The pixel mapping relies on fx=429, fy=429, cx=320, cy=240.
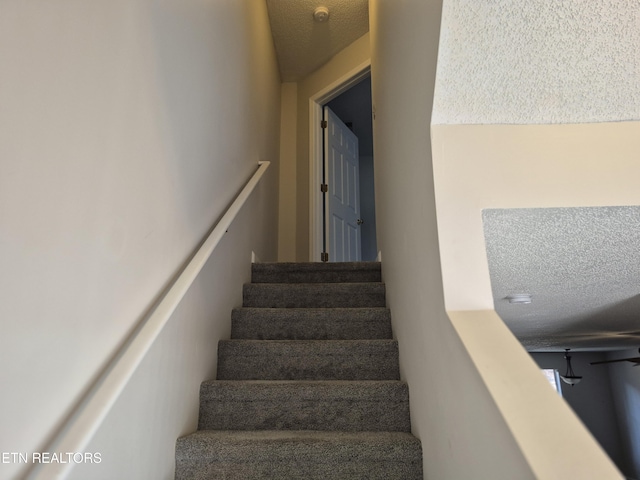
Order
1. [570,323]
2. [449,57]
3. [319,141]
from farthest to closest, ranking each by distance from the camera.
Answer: [319,141] → [570,323] → [449,57]

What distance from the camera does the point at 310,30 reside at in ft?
13.4

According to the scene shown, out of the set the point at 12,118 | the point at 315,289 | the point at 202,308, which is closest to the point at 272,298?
the point at 315,289

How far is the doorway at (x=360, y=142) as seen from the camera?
4.32 metres

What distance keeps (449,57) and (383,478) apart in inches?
53.1

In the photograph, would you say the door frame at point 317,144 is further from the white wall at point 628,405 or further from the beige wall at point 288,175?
the white wall at point 628,405

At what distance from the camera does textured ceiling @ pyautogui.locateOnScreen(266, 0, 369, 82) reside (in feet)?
12.5

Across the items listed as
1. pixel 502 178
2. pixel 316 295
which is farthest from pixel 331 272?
pixel 502 178

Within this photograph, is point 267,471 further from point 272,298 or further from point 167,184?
point 272,298

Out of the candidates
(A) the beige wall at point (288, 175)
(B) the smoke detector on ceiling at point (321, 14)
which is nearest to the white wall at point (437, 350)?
(B) the smoke detector on ceiling at point (321, 14)

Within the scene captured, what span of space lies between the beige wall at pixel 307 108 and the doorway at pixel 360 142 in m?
0.06

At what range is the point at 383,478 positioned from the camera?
146cm

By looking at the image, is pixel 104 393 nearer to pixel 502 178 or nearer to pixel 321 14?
pixel 502 178

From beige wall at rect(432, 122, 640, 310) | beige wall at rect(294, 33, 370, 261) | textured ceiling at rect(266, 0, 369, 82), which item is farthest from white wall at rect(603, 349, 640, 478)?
beige wall at rect(432, 122, 640, 310)

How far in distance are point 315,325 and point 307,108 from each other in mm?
3005
